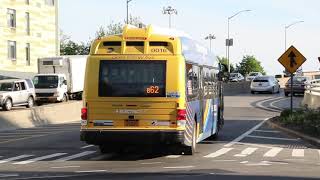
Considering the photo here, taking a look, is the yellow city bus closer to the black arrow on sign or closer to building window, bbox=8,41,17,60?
the black arrow on sign

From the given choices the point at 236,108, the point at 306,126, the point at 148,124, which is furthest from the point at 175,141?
the point at 236,108

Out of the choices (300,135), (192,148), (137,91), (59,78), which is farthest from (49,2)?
(137,91)

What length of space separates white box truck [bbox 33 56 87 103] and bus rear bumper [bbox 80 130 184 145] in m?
27.7

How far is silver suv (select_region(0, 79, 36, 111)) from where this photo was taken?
3531 cm

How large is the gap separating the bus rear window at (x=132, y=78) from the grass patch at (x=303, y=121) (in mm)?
7986

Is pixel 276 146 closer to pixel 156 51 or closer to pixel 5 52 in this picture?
pixel 156 51

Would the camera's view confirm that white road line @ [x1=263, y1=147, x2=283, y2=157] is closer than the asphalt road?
No

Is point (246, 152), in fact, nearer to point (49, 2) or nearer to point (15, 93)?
point (15, 93)

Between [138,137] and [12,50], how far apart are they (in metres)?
51.1

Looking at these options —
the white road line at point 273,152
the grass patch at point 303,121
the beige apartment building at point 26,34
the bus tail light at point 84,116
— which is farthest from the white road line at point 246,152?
the beige apartment building at point 26,34

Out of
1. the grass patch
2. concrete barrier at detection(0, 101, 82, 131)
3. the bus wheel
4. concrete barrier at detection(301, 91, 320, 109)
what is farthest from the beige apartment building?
the bus wheel

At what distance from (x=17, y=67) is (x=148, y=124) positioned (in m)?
51.0

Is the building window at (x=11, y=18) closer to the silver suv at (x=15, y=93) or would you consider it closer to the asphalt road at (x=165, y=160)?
the silver suv at (x=15, y=93)

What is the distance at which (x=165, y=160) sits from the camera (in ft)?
49.1
